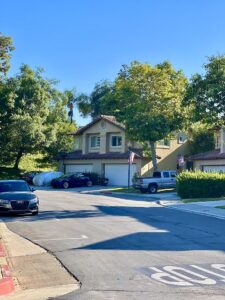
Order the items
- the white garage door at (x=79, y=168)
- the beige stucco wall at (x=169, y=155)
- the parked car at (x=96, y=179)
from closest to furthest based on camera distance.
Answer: the beige stucco wall at (x=169, y=155) → the parked car at (x=96, y=179) → the white garage door at (x=79, y=168)

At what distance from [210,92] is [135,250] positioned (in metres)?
17.6

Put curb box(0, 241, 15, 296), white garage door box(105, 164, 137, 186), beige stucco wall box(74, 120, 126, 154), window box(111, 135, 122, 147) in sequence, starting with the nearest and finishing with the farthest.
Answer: curb box(0, 241, 15, 296), white garage door box(105, 164, 137, 186), beige stucco wall box(74, 120, 126, 154), window box(111, 135, 122, 147)

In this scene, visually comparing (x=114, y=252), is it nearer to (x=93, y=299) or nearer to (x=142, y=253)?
(x=142, y=253)

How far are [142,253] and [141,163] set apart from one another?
37.9 meters

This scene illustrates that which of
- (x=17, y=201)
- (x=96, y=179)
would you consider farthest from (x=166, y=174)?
(x=17, y=201)

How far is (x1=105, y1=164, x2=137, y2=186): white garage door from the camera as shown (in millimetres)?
50969

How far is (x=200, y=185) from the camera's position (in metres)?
33.9

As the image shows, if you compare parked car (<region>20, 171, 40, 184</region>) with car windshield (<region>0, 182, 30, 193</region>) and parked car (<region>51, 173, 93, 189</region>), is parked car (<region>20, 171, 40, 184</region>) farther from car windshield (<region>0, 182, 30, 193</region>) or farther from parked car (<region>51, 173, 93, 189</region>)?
car windshield (<region>0, 182, 30, 193</region>)

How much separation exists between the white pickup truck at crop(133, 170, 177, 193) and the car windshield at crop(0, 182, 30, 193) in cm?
1824

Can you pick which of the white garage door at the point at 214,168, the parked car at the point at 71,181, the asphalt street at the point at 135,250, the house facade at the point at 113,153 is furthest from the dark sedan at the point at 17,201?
the house facade at the point at 113,153

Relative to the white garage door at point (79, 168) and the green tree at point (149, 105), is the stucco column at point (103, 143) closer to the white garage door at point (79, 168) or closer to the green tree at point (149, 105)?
the white garage door at point (79, 168)

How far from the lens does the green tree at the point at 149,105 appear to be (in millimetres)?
43812

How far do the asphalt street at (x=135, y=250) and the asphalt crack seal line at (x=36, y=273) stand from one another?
24cm

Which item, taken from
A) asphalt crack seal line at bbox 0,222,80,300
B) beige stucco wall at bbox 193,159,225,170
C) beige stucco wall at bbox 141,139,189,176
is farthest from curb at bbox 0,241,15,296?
beige stucco wall at bbox 141,139,189,176
